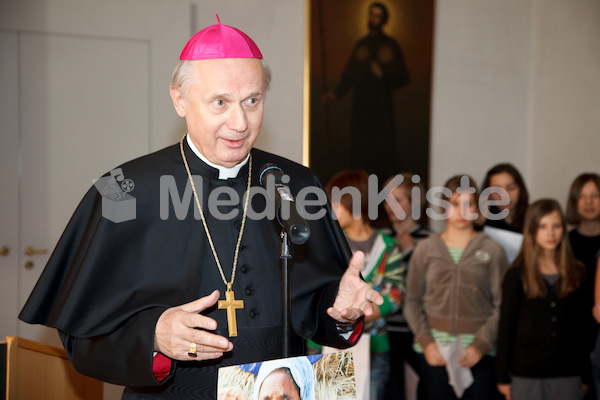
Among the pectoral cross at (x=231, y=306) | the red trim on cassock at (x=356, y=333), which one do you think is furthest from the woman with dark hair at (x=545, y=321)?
the pectoral cross at (x=231, y=306)

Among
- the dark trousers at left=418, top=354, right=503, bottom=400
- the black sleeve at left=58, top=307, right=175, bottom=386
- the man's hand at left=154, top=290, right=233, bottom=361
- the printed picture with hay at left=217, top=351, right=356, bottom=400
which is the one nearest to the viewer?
the printed picture with hay at left=217, top=351, right=356, bottom=400

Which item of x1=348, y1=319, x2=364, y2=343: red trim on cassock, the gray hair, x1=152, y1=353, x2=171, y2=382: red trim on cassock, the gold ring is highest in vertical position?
the gray hair

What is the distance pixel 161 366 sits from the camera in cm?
172

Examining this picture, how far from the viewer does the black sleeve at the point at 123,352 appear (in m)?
1.67

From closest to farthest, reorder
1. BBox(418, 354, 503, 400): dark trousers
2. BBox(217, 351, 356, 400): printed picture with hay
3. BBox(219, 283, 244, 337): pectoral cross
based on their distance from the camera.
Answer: BBox(217, 351, 356, 400): printed picture with hay < BBox(219, 283, 244, 337): pectoral cross < BBox(418, 354, 503, 400): dark trousers

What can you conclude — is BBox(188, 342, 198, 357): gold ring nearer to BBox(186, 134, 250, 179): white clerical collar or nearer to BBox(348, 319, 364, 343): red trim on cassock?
BBox(348, 319, 364, 343): red trim on cassock

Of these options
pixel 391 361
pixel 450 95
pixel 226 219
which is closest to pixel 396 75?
pixel 450 95

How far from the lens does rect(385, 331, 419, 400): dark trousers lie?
4246 mm

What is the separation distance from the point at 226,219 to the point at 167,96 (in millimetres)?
3055

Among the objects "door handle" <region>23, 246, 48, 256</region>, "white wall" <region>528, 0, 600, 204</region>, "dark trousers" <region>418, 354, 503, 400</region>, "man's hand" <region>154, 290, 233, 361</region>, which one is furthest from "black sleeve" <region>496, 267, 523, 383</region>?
"door handle" <region>23, 246, 48, 256</region>

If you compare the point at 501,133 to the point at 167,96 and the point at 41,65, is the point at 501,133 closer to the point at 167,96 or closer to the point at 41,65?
the point at 167,96

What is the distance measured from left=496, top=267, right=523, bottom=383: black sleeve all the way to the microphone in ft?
8.32

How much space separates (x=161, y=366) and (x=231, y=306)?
0.88ft

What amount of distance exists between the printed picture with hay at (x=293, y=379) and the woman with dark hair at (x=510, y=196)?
340cm
